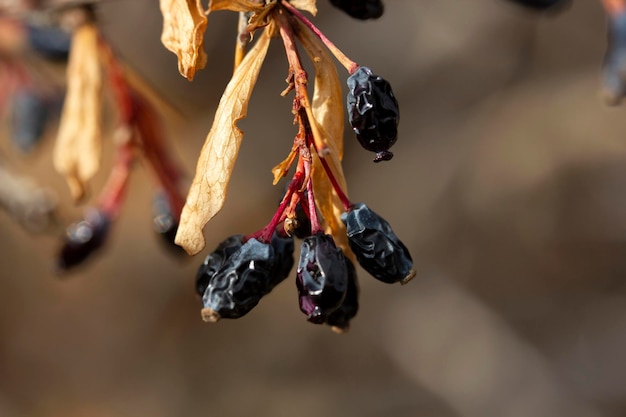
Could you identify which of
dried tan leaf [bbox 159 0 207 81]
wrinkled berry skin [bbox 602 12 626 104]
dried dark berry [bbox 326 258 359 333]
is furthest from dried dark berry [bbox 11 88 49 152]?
wrinkled berry skin [bbox 602 12 626 104]

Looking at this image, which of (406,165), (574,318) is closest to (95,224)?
(406,165)

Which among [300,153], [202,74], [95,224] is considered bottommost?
[202,74]

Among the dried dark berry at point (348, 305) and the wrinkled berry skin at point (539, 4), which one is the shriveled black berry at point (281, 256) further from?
the wrinkled berry skin at point (539, 4)

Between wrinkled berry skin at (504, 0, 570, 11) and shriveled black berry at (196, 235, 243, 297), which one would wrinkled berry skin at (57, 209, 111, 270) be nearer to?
shriveled black berry at (196, 235, 243, 297)

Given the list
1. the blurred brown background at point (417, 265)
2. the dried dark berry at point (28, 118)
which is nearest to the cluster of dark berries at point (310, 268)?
the dried dark berry at point (28, 118)

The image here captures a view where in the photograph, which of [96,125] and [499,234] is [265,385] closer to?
[499,234]

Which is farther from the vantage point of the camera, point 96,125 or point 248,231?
point 248,231

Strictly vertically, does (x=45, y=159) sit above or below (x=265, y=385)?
above
